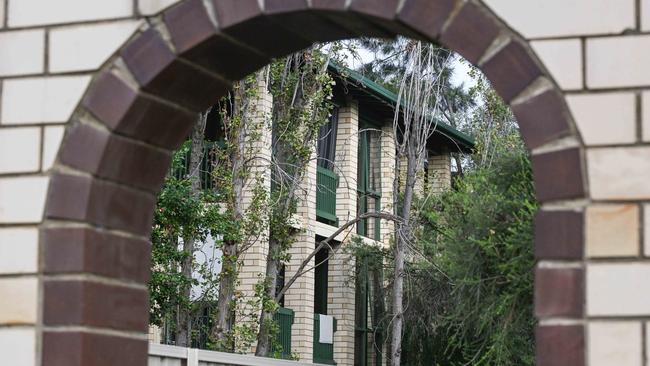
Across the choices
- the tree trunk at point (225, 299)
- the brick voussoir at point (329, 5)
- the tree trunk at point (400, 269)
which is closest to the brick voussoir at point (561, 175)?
the brick voussoir at point (329, 5)

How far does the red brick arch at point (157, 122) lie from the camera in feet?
15.0

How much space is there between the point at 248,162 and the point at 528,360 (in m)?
4.58

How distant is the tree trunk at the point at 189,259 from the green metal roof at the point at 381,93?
11.4ft

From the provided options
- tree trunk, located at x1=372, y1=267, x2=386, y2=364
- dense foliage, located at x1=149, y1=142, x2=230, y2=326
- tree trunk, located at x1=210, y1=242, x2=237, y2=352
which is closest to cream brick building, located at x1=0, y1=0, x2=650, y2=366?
dense foliage, located at x1=149, y1=142, x2=230, y2=326

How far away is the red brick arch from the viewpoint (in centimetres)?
457

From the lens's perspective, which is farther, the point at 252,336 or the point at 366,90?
the point at 366,90

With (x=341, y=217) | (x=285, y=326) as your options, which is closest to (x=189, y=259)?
(x=285, y=326)

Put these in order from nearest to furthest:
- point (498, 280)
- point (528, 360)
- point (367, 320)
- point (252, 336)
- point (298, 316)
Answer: point (498, 280) < point (528, 360) < point (252, 336) < point (298, 316) < point (367, 320)

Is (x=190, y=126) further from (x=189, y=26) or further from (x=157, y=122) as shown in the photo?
(x=189, y=26)

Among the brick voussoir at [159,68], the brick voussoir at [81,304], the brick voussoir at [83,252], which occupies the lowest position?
the brick voussoir at [81,304]

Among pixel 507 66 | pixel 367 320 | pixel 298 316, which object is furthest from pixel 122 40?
pixel 367 320

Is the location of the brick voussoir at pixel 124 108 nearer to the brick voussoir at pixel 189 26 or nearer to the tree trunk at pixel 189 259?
the brick voussoir at pixel 189 26

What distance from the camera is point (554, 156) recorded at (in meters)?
4.48

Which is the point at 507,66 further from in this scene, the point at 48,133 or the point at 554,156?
the point at 48,133
